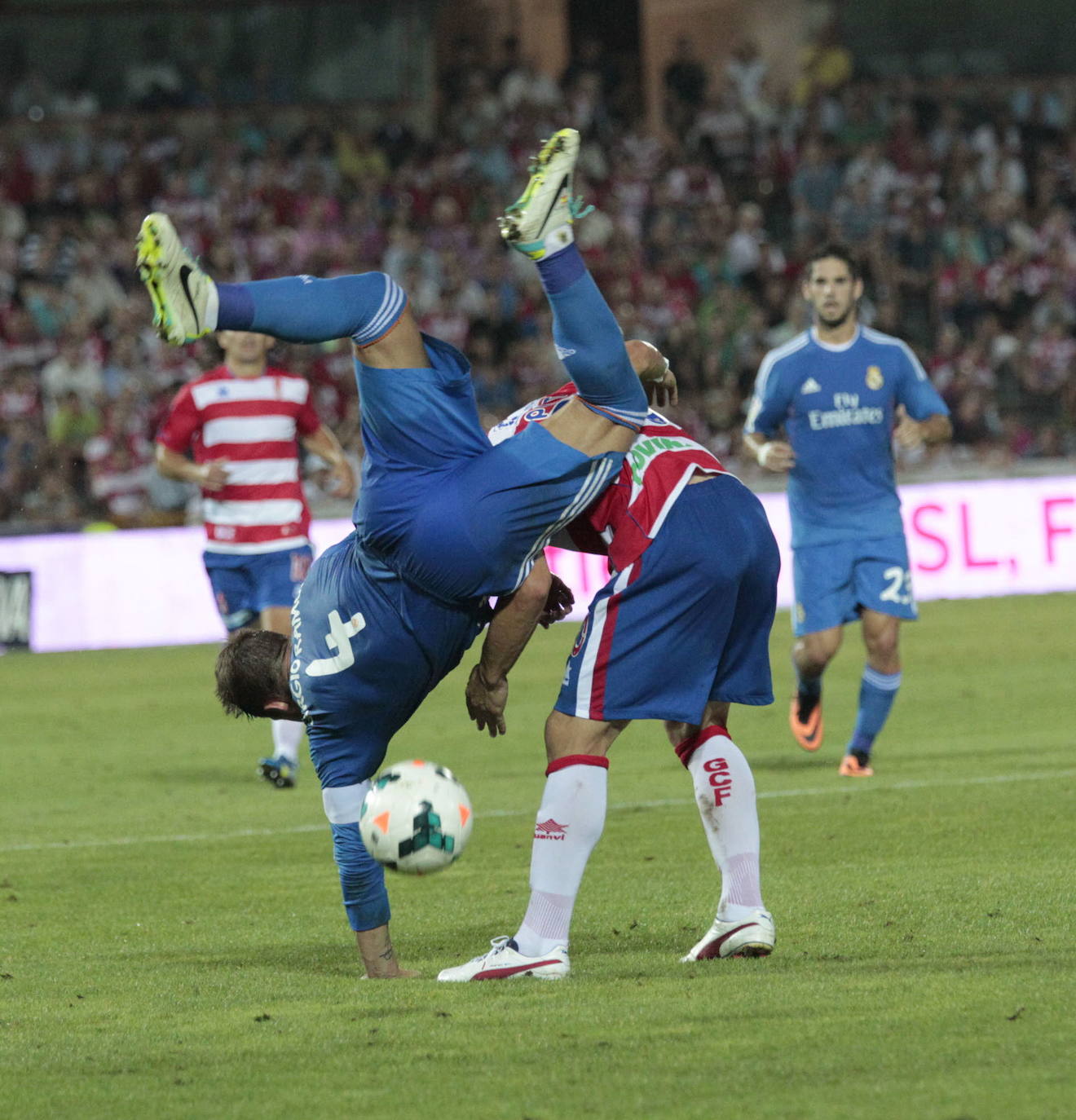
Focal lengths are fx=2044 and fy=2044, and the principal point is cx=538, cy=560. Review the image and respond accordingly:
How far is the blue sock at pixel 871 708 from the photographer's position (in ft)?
31.5

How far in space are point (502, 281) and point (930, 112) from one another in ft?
23.0

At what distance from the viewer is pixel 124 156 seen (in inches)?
929

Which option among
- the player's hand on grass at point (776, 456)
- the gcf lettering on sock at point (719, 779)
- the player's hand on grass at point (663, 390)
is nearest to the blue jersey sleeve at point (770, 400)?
the player's hand on grass at point (776, 456)

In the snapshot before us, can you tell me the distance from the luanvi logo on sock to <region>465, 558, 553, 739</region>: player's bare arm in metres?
0.31

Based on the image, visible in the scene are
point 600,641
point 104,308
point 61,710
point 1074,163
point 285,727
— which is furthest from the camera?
point 1074,163

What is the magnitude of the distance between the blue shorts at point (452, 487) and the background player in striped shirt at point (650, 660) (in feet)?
0.68

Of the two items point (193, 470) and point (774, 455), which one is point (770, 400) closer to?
point (774, 455)

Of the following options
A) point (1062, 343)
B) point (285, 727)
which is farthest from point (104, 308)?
point (285, 727)

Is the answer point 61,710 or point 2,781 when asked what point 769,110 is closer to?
point 61,710

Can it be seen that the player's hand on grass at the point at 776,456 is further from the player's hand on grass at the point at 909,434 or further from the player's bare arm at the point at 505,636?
the player's bare arm at the point at 505,636

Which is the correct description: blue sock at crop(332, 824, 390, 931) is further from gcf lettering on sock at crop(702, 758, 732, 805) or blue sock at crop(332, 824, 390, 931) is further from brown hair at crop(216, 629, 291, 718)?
gcf lettering on sock at crop(702, 758, 732, 805)

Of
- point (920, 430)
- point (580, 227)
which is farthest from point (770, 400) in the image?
point (580, 227)

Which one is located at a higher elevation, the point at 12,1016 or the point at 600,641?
the point at 600,641

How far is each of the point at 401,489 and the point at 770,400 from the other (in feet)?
16.6
